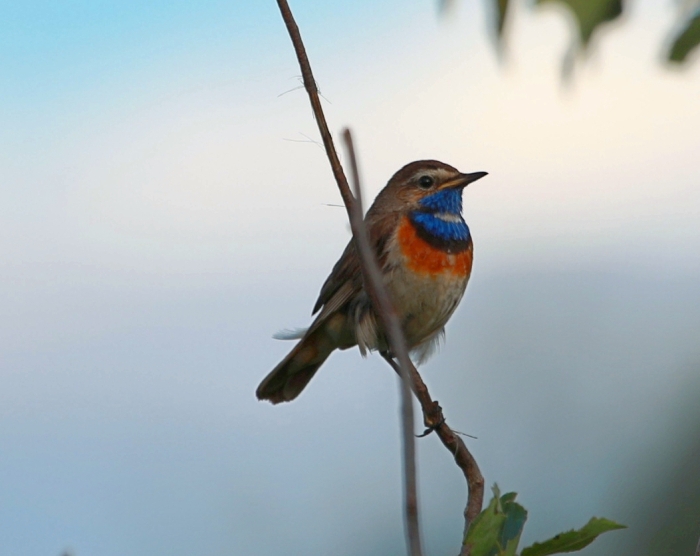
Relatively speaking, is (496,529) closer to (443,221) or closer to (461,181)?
(443,221)

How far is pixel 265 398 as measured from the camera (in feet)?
17.8

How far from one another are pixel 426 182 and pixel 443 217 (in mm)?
243

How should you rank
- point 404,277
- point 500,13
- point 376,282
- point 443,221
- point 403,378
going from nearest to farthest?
point 403,378
point 376,282
point 500,13
point 404,277
point 443,221

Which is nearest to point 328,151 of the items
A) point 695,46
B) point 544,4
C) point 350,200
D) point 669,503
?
point 350,200

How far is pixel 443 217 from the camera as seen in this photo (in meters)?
5.16

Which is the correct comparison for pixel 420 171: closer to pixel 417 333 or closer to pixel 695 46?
pixel 417 333

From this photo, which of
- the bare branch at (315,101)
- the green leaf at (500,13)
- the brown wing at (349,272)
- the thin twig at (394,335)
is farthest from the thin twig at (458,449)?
the brown wing at (349,272)

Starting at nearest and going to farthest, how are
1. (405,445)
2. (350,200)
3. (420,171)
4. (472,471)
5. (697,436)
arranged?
1. (405,445)
2. (350,200)
3. (472,471)
4. (420,171)
5. (697,436)

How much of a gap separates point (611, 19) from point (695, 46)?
0.17 meters

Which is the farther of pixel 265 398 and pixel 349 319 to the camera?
pixel 265 398

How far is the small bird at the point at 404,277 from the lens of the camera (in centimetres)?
479

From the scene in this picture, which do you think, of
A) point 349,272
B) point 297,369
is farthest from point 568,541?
point 297,369

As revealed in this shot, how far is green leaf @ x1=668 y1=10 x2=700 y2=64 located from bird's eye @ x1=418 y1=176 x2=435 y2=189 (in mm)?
3349

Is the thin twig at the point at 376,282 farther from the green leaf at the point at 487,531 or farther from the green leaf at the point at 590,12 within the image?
the green leaf at the point at 487,531
